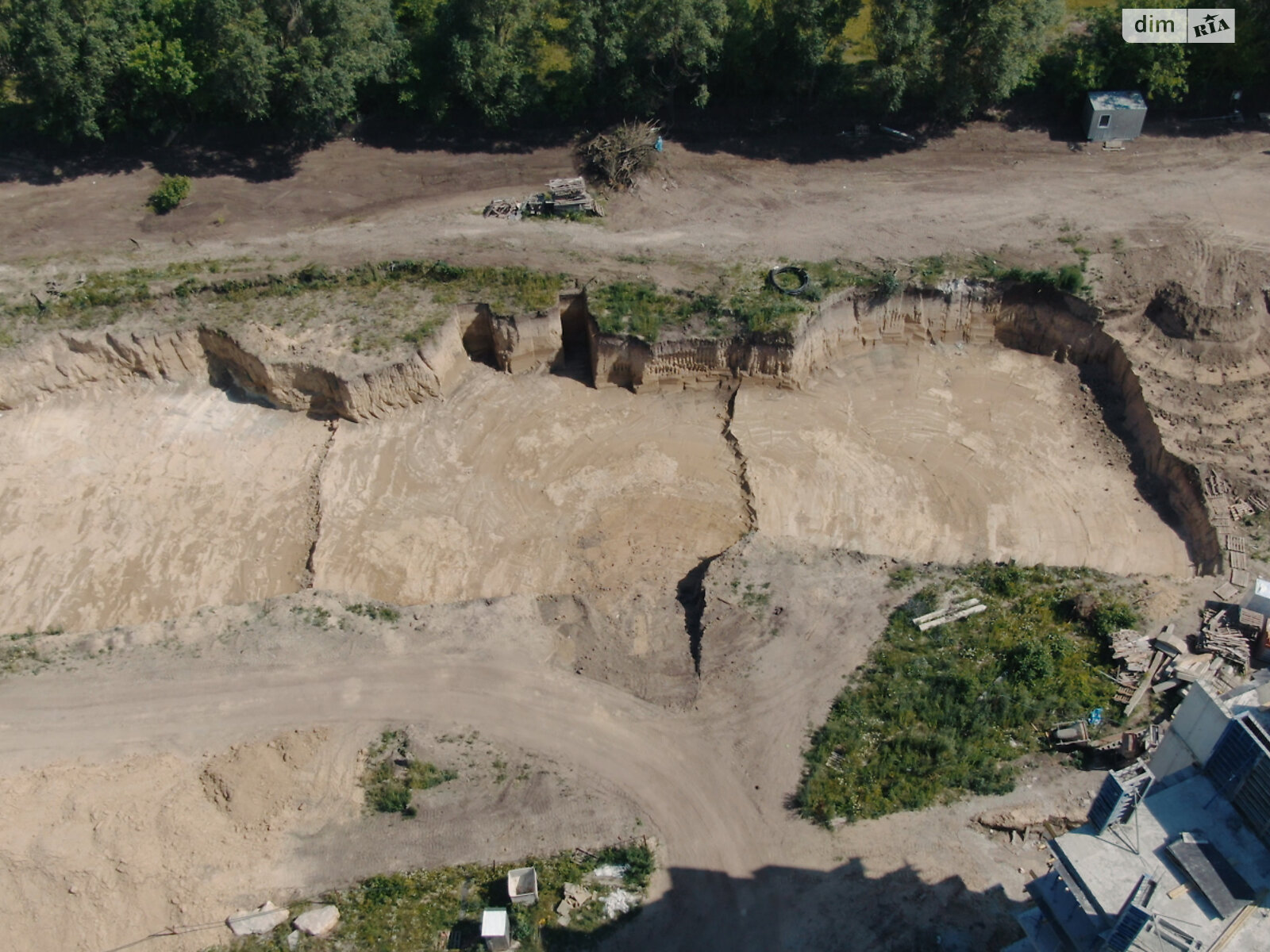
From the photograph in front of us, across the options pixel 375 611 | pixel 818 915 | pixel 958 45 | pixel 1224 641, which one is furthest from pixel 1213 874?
pixel 958 45

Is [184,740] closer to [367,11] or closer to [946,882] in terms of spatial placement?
[946,882]

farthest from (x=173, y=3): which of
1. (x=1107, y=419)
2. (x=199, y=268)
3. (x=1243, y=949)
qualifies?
(x=1243, y=949)

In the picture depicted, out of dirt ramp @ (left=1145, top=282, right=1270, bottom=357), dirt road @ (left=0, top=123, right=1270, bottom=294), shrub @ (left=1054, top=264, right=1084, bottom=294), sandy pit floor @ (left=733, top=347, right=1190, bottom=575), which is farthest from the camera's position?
dirt road @ (left=0, top=123, right=1270, bottom=294)

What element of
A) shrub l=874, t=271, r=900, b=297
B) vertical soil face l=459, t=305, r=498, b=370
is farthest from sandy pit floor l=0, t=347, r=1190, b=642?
shrub l=874, t=271, r=900, b=297

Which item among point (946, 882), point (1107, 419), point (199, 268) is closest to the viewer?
point (946, 882)

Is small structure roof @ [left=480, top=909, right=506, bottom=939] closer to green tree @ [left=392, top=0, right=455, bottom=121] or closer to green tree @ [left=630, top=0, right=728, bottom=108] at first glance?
green tree @ [left=630, top=0, right=728, bottom=108]

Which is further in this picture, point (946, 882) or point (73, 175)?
point (73, 175)

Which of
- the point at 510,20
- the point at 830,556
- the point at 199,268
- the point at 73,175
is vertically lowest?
the point at 830,556

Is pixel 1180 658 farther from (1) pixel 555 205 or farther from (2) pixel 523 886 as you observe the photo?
(1) pixel 555 205
